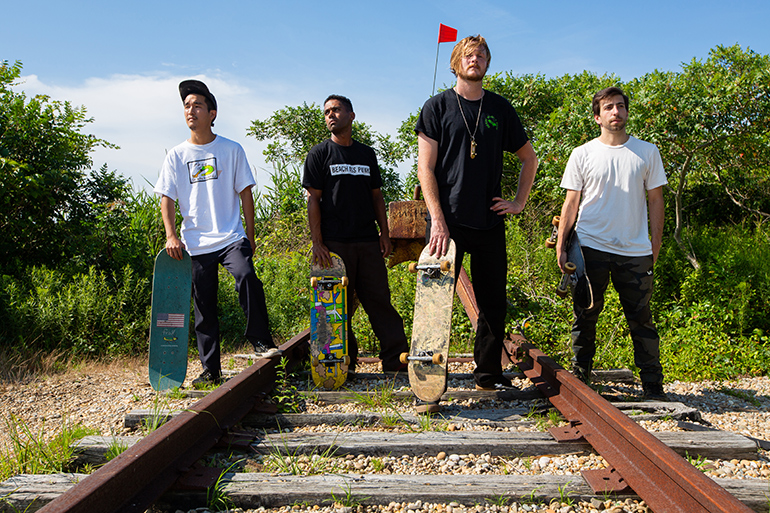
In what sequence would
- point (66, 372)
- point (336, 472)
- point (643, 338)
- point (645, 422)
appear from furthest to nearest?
point (66, 372)
point (643, 338)
point (645, 422)
point (336, 472)

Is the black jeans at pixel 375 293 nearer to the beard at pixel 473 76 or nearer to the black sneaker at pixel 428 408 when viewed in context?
the black sneaker at pixel 428 408

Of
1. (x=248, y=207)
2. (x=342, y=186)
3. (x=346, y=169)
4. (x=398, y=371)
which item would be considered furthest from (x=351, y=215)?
(x=398, y=371)

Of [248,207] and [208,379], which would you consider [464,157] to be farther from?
[208,379]

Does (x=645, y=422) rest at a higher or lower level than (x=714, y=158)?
lower

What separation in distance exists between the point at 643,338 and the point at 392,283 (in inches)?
150

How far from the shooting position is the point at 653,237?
3.59 meters

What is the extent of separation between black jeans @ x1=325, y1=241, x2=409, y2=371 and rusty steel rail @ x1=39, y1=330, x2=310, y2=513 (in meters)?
1.15

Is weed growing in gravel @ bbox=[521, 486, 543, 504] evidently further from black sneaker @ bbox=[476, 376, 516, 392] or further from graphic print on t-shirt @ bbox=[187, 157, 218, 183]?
graphic print on t-shirt @ bbox=[187, 157, 218, 183]

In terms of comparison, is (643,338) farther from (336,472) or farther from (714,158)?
(714,158)

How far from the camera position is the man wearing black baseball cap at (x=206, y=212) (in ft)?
12.2

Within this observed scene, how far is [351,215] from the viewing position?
12.7 feet

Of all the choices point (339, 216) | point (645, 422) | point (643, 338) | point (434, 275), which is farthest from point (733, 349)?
point (339, 216)

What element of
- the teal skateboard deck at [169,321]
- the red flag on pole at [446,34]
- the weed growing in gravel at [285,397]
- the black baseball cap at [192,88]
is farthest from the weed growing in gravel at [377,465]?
the red flag on pole at [446,34]

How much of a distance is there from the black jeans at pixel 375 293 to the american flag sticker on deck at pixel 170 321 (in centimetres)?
116
